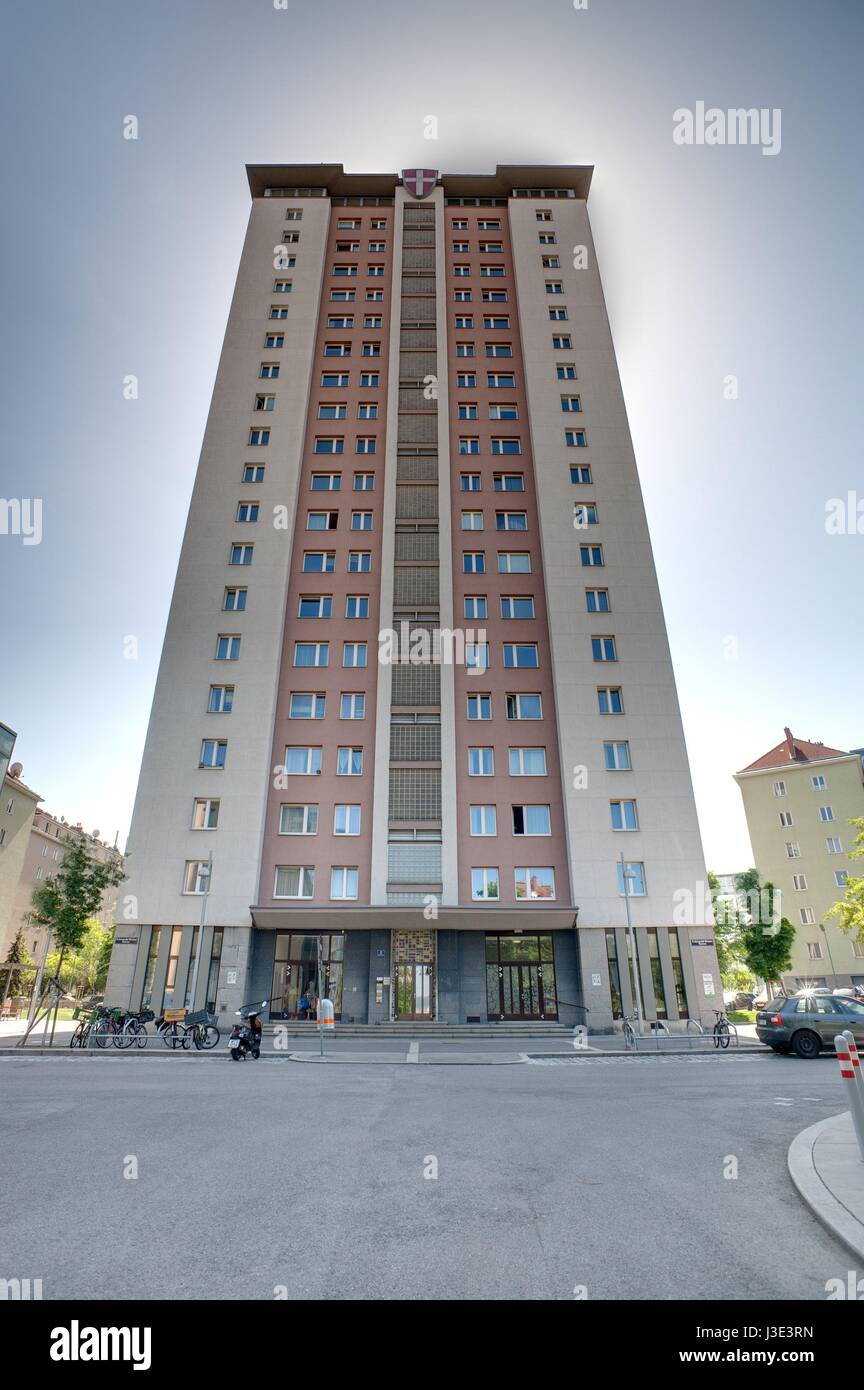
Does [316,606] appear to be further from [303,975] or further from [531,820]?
[303,975]

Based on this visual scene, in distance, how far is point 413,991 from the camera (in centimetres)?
2886

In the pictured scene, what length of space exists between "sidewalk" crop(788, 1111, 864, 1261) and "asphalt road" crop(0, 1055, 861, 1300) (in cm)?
13

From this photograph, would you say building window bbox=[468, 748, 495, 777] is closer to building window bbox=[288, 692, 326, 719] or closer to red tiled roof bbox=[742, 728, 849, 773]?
building window bbox=[288, 692, 326, 719]

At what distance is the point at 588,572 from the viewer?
3484 cm

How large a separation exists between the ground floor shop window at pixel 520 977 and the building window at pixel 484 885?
195 centimetres

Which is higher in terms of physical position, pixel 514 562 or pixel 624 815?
pixel 514 562

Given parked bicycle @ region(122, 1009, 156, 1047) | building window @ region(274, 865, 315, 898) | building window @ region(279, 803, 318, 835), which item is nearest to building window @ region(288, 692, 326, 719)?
building window @ region(279, 803, 318, 835)

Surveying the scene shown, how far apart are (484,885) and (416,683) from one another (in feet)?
33.7

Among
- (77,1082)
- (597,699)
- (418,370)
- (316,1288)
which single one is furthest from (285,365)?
(316,1288)

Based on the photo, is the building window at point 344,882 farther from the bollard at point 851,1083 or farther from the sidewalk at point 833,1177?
the bollard at point 851,1083

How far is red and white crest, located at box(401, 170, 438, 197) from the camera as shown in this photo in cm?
4766

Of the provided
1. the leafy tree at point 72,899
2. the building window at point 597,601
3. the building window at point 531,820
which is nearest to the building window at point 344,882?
the building window at point 531,820

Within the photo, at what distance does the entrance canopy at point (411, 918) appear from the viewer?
1117 inches

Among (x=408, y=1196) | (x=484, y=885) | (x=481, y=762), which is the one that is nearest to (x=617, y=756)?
(x=481, y=762)
